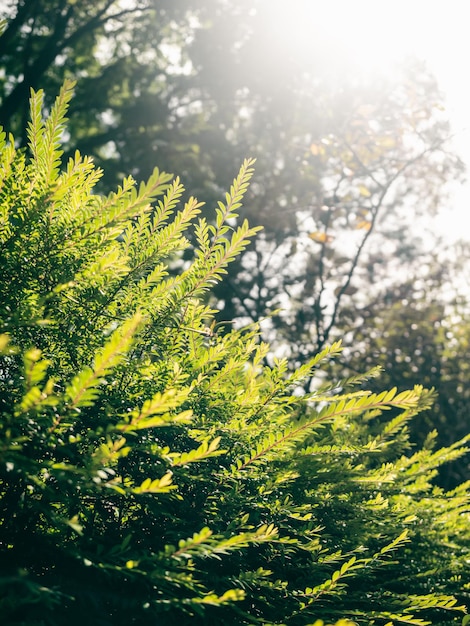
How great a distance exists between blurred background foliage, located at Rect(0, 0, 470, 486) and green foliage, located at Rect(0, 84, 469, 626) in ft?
17.1

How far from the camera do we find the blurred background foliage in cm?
835

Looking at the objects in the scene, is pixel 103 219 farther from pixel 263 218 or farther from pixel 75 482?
pixel 263 218

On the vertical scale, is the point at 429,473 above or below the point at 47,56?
below

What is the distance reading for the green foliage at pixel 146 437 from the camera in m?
1.60

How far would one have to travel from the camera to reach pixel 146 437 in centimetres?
191

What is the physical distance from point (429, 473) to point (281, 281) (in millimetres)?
6370

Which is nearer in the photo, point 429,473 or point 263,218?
point 429,473

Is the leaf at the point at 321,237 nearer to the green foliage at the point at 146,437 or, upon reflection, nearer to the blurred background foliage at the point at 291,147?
the blurred background foliage at the point at 291,147

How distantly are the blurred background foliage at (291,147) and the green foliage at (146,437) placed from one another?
5.20m

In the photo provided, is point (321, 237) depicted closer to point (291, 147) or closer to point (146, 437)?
point (291, 147)

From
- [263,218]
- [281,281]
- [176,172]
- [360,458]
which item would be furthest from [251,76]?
[360,458]

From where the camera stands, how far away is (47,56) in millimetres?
10461

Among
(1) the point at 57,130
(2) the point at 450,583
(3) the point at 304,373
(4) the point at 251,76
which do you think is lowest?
(2) the point at 450,583

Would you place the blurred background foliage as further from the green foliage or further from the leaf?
the green foliage
